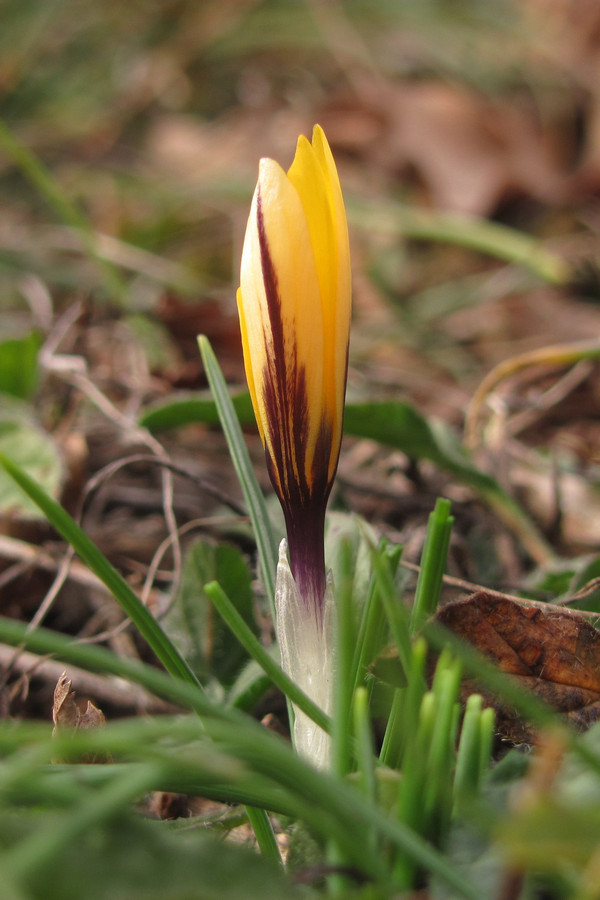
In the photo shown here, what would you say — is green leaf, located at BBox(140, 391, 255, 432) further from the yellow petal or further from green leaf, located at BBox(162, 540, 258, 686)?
the yellow petal

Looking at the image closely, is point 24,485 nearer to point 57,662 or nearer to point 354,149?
point 57,662

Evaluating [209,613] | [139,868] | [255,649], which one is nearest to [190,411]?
[209,613]

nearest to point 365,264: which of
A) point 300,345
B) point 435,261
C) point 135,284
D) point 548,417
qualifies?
point 435,261

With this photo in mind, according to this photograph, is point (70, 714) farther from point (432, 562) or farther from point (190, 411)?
point (190, 411)

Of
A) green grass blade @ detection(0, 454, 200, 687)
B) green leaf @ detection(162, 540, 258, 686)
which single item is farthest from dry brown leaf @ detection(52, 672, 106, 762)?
green leaf @ detection(162, 540, 258, 686)

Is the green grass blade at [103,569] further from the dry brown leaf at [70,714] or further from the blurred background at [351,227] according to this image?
the blurred background at [351,227]

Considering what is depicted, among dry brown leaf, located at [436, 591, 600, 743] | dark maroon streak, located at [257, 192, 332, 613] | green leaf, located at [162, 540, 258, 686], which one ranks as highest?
dark maroon streak, located at [257, 192, 332, 613]

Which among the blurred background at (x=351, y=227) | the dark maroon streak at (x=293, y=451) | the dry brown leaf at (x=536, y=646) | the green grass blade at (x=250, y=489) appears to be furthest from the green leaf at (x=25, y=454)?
the dry brown leaf at (x=536, y=646)

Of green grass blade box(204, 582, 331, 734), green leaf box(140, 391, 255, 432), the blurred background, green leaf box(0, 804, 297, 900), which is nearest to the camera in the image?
green leaf box(0, 804, 297, 900)
